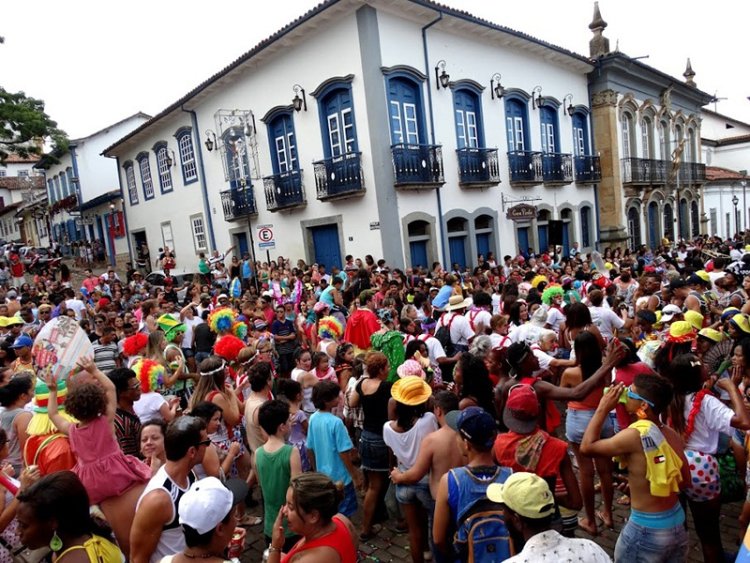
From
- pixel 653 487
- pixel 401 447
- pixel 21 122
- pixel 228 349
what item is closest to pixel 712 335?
pixel 653 487

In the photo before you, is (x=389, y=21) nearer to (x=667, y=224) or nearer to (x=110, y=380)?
(x=110, y=380)

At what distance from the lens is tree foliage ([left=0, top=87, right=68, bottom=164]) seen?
19191mm

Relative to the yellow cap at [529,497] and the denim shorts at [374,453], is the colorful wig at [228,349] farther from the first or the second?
the yellow cap at [529,497]

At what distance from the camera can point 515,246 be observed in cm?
1798

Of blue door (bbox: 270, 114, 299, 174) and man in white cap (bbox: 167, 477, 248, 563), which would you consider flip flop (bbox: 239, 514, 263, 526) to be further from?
blue door (bbox: 270, 114, 299, 174)

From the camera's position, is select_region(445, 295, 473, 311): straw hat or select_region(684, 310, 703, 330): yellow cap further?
select_region(445, 295, 473, 311): straw hat

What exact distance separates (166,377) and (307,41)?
12691mm

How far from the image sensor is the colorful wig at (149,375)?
461cm

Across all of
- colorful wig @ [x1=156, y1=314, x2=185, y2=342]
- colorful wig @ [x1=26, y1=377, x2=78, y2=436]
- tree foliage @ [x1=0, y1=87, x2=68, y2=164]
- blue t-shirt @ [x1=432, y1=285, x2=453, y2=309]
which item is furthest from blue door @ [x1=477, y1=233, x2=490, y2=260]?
tree foliage @ [x1=0, y1=87, x2=68, y2=164]

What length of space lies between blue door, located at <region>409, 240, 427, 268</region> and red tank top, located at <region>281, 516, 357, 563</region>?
490 inches

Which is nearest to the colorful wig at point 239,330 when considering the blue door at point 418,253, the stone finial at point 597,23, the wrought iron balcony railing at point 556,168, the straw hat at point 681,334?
the straw hat at point 681,334

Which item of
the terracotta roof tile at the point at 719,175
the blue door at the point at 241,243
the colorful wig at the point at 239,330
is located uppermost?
the terracotta roof tile at the point at 719,175

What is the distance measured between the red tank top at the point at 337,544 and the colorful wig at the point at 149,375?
8.97 ft

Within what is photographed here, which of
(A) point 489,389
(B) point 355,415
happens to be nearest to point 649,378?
(A) point 489,389
